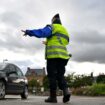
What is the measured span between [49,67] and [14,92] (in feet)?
17.4

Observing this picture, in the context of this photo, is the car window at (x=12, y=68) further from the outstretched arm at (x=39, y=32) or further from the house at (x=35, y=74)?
the house at (x=35, y=74)

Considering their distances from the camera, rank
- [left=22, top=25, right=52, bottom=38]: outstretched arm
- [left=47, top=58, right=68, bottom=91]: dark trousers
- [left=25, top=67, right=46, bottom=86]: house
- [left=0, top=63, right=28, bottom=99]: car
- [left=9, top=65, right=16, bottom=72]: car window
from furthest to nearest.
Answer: [left=25, top=67, right=46, bottom=86]: house < [left=9, top=65, right=16, bottom=72]: car window < [left=0, top=63, right=28, bottom=99]: car < [left=47, top=58, right=68, bottom=91]: dark trousers < [left=22, top=25, right=52, bottom=38]: outstretched arm

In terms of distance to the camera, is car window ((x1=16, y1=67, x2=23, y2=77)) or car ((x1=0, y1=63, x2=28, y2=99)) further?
car window ((x1=16, y1=67, x2=23, y2=77))

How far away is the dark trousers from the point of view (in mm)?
11172

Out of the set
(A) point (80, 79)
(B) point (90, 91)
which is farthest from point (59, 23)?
(A) point (80, 79)

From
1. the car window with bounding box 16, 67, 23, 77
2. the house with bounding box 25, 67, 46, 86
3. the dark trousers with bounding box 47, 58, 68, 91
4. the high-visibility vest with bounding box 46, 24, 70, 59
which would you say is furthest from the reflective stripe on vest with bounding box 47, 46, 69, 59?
the house with bounding box 25, 67, 46, 86

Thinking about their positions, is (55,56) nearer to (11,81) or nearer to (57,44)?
(57,44)

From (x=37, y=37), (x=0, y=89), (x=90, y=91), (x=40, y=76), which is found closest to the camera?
(x=37, y=37)

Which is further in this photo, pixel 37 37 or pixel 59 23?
pixel 59 23

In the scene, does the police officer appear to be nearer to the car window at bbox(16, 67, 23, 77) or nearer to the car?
the car

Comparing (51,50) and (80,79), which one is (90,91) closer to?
(51,50)

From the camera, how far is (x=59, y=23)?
11.6 m

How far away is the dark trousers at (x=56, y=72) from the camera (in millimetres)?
11172

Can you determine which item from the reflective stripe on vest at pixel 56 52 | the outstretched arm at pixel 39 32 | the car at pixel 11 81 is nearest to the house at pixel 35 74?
the car at pixel 11 81
